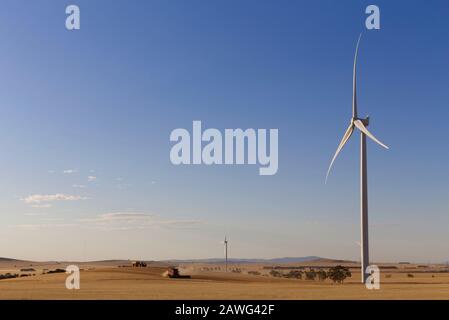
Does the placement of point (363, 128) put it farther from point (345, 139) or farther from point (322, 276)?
point (322, 276)

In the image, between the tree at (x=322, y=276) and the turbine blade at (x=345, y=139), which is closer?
the turbine blade at (x=345, y=139)

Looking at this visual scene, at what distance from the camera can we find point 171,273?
11412cm

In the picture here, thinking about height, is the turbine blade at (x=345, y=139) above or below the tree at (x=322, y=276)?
above

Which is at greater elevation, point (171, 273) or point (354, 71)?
point (354, 71)

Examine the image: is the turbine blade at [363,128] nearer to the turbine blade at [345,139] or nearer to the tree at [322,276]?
the turbine blade at [345,139]

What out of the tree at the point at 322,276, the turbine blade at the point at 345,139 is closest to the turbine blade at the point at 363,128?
the turbine blade at the point at 345,139

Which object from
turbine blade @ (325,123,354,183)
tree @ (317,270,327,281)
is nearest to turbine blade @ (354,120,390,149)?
turbine blade @ (325,123,354,183)

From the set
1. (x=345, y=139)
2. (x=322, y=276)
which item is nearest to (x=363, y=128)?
(x=345, y=139)

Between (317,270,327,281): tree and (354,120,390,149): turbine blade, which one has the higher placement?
(354,120,390,149): turbine blade

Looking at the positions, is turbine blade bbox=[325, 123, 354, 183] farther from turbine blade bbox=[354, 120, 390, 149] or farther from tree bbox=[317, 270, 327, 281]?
tree bbox=[317, 270, 327, 281]
